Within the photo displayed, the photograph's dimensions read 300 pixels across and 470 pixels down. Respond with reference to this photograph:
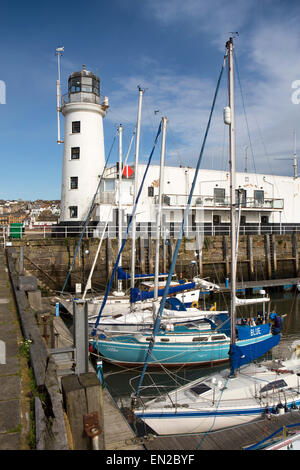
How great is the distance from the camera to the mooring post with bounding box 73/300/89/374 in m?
5.72

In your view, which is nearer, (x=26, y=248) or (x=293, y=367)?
(x=293, y=367)

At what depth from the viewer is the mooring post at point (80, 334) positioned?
572 cm

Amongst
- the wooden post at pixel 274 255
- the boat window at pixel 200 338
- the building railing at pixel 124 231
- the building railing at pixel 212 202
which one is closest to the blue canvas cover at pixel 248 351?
the boat window at pixel 200 338

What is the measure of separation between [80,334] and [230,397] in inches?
247

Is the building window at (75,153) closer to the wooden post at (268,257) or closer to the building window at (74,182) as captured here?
the building window at (74,182)

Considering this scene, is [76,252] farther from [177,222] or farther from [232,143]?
[232,143]

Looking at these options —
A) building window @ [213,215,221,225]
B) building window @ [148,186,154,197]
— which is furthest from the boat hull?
building window @ [213,215,221,225]

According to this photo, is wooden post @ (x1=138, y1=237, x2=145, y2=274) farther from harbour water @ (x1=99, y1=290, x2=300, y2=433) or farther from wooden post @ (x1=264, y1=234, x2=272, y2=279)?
wooden post @ (x1=264, y1=234, x2=272, y2=279)

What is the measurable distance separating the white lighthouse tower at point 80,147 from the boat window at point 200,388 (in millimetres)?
20866

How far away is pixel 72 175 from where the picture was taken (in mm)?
29750

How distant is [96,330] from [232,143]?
9.45 metres

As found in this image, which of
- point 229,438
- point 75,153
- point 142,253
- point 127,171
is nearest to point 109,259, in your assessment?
point 142,253

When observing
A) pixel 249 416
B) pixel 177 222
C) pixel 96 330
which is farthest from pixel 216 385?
pixel 177 222
